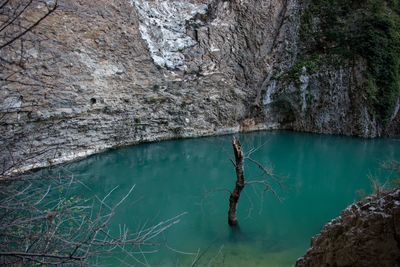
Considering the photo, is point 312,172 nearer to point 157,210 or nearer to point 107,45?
point 157,210

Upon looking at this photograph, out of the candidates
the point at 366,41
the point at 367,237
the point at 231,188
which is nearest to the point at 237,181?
the point at 231,188

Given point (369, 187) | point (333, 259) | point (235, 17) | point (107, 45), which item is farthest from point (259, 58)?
point (333, 259)

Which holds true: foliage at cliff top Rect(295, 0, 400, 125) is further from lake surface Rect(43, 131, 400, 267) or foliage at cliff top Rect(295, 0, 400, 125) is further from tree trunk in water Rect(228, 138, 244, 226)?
tree trunk in water Rect(228, 138, 244, 226)

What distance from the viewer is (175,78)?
46.8 ft

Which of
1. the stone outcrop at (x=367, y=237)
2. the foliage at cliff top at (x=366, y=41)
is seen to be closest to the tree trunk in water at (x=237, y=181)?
the stone outcrop at (x=367, y=237)

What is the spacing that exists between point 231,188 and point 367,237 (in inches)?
306

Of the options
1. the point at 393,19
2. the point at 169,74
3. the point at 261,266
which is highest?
the point at 393,19

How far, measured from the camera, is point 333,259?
6.41 ft

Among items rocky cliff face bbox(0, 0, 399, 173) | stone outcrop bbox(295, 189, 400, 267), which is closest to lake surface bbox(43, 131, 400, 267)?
rocky cliff face bbox(0, 0, 399, 173)

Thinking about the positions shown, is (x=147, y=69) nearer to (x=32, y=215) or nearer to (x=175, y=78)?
(x=175, y=78)

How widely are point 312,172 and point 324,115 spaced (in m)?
5.35

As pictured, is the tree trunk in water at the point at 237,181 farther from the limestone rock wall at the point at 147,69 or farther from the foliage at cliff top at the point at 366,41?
the foliage at cliff top at the point at 366,41

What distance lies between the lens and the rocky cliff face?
1170 centimetres

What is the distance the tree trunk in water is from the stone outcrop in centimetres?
423
